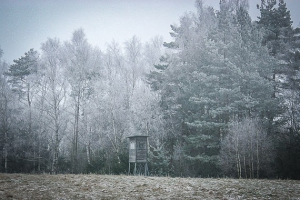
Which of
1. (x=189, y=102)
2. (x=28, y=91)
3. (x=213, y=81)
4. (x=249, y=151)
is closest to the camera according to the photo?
(x=249, y=151)

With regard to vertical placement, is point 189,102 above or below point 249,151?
above

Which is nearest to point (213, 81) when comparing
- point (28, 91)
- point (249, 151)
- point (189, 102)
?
point (189, 102)

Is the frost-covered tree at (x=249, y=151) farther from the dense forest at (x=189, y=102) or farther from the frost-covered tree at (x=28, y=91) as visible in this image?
the frost-covered tree at (x=28, y=91)

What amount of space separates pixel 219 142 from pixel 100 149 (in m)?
12.4

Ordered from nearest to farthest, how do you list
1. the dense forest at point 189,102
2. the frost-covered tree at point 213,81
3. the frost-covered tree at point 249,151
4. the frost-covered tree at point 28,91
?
the frost-covered tree at point 249,151, the dense forest at point 189,102, the frost-covered tree at point 213,81, the frost-covered tree at point 28,91

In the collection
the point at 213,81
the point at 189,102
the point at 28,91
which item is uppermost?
the point at 28,91

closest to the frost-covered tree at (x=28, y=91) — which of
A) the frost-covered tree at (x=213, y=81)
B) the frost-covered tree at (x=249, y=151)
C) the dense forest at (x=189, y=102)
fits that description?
the dense forest at (x=189, y=102)

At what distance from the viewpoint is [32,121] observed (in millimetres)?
23750

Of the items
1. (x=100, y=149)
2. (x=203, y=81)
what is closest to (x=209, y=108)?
(x=203, y=81)

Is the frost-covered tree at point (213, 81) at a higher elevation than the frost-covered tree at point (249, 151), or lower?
higher

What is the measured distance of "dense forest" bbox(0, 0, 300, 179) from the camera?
649 inches

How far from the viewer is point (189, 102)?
2020 centimetres

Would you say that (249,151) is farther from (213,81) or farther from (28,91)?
(28,91)

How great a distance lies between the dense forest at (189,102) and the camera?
54.1 ft
